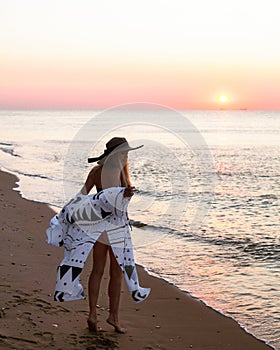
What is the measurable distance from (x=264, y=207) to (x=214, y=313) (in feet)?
32.6

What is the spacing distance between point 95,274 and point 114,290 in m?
0.24

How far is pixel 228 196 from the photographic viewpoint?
58.6 ft

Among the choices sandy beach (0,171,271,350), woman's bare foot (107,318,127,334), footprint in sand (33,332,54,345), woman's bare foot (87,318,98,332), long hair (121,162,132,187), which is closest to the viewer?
footprint in sand (33,332,54,345)

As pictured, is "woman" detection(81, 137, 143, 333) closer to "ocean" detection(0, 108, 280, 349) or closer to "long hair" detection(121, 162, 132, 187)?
"long hair" detection(121, 162, 132, 187)

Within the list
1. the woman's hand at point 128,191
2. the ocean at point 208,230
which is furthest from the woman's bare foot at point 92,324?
the ocean at point 208,230

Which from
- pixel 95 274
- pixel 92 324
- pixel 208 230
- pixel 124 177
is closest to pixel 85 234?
pixel 95 274

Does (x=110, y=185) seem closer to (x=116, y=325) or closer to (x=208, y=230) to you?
(x=116, y=325)

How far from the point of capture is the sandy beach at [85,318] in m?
4.55

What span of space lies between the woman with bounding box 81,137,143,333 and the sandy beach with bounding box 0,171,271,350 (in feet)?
0.74

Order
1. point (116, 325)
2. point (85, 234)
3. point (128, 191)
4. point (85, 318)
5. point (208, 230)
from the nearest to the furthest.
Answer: point (128, 191) → point (85, 234) → point (116, 325) → point (85, 318) → point (208, 230)

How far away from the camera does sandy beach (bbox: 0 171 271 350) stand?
4.55m

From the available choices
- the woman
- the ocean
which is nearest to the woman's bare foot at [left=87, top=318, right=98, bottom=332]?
the woman

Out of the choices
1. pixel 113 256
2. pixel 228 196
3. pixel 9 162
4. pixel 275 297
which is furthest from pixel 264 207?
pixel 9 162

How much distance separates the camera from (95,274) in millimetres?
4781
